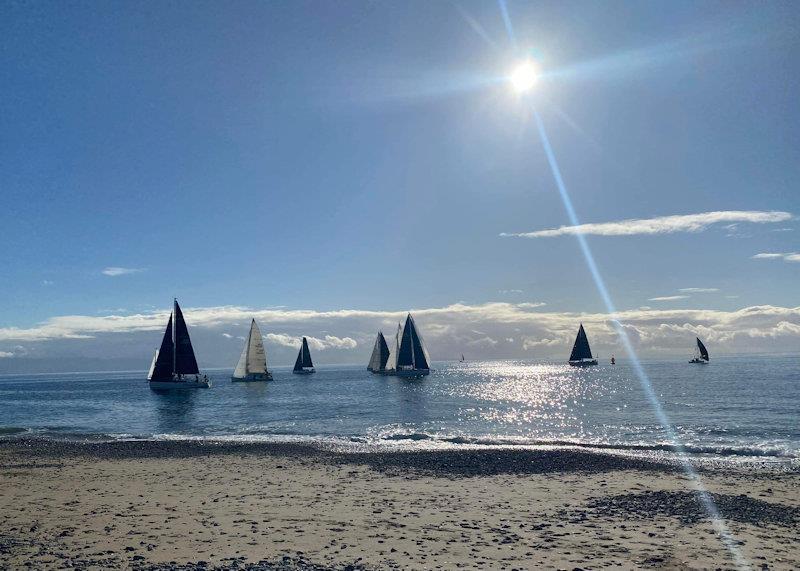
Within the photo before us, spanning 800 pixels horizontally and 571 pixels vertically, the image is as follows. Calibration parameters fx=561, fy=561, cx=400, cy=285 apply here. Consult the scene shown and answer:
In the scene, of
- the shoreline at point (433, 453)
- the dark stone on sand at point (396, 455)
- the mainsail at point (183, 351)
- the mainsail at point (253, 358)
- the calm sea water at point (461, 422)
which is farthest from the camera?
the mainsail at point (253, 358)

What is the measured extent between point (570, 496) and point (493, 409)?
48.2m

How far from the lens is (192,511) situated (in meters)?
18.5

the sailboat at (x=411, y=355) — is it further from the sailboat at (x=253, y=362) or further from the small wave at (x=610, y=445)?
the small wave at (x=610, y=445)

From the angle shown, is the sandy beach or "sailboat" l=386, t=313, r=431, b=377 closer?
the sandy beach

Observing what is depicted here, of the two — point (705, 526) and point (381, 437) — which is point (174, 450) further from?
point (705, 526)

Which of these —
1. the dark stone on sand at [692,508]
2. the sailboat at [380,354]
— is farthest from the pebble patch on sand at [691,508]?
the sailboat at [380,354]

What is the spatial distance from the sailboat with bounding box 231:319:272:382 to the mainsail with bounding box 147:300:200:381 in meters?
24.9

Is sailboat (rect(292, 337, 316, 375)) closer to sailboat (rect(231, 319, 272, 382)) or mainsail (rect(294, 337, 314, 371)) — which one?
mainsail (rect(294, 337, 314, 371))

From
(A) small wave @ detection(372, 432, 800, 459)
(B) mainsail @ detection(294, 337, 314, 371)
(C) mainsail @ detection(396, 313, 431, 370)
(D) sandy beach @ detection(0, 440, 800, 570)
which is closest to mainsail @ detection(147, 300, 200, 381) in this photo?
(C) mainsail @ detection(396, 313, 431, 370)

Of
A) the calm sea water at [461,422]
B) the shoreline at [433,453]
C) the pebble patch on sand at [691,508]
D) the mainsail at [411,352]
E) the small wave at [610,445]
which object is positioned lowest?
the calm sea water at [461,422]

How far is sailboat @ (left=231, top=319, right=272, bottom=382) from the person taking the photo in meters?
127

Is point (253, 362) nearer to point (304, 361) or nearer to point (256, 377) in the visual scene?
point (256, 377)

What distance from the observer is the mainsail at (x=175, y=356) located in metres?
97.1

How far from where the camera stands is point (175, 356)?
99812 mm
